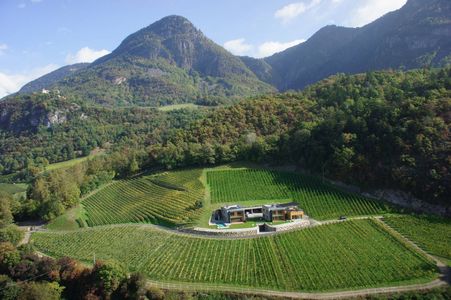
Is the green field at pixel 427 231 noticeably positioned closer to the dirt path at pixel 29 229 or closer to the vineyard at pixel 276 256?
the vineyard at pixel 276 256

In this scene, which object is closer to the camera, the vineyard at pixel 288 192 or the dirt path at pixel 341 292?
the dirt path at pixel 341 292

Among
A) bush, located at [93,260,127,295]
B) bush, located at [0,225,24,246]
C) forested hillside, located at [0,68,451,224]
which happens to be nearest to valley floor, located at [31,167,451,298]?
bush, located at [0,225,24,246]

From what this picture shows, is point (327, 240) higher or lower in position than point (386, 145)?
lower

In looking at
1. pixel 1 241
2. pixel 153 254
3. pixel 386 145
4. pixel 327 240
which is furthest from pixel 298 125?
pixel 1 241

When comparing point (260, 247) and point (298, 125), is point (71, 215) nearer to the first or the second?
point (260, 247)

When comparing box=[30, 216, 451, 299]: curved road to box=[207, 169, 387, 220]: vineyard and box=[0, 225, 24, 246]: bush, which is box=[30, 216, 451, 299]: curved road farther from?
box=[0, 225, 24, 246]: bush

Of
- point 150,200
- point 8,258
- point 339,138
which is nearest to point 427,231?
point 339,138

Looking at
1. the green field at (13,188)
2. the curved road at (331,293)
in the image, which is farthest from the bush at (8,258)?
the green field at (13,188)
